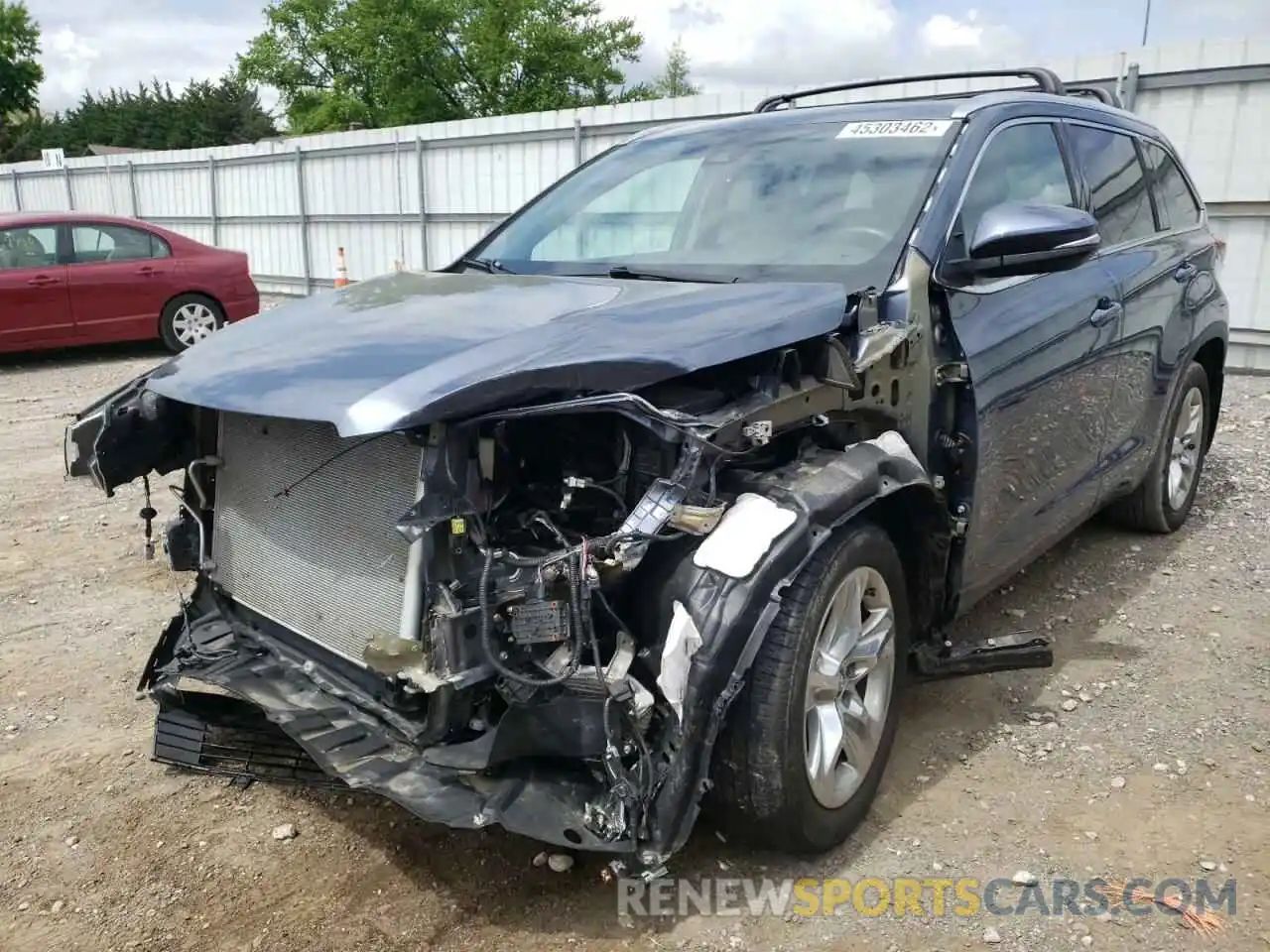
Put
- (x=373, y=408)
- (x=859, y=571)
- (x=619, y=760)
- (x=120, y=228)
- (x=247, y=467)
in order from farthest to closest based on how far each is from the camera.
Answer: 1. (x=120, y=228)
2. (x=247, y=467)
3. (x=859, y=571)
4. (x=619, y=760)
5. (x=373, y=408)

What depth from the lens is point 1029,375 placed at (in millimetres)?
3377

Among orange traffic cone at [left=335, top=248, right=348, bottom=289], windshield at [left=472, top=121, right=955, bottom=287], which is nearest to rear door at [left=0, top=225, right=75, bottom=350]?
orange traffic cone at [left=335, top=248, right=348, bottom=289]

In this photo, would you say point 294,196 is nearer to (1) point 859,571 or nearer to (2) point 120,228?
(2) point 120,228

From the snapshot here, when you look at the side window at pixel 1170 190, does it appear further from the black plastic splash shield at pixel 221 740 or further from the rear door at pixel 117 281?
the rear door at pixel 117 281

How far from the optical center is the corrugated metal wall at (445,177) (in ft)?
28.4

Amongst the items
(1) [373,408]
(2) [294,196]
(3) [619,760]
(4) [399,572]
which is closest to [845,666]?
(3) [619,760]

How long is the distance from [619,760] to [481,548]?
551 millimetres

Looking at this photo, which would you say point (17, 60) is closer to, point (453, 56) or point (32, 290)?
point (453, 56)

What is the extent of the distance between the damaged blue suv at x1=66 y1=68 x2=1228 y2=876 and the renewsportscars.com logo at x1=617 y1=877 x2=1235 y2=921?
0.13m

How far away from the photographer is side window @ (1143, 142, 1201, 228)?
4.64m

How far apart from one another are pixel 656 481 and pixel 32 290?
10238 millimetres

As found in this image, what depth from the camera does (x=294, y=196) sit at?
16484 mm


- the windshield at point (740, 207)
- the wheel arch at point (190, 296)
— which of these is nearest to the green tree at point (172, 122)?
the wheel arch at point (190, 296)

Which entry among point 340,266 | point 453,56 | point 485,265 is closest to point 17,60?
point 453,56
